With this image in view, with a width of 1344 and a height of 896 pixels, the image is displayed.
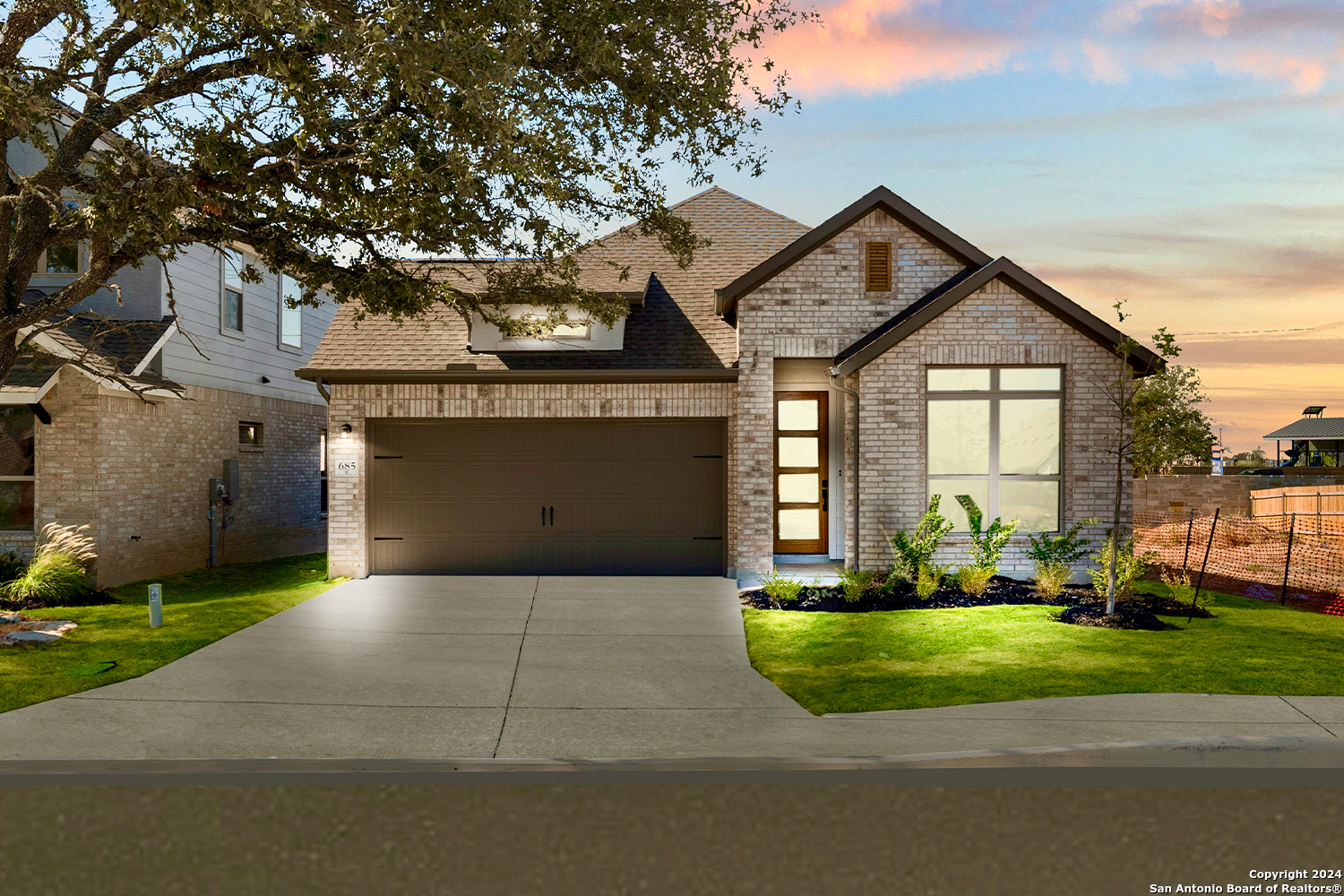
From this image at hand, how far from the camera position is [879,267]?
1436cm

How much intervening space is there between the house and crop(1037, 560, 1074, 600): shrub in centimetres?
1141

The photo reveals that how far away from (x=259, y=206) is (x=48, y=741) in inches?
248

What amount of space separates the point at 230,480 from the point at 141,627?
24.8 ft

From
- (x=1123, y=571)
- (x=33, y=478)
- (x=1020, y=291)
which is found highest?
(x=1020, y=291)

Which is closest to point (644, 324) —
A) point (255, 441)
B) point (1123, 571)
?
point (1123, 571)

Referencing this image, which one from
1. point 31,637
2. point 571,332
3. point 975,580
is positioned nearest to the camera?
point 31,637

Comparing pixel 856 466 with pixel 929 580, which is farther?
pixel 856 466

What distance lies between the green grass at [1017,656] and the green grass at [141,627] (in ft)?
20.5

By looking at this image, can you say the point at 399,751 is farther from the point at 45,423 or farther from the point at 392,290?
the point at 45,423

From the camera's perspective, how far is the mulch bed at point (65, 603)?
12.9 meters

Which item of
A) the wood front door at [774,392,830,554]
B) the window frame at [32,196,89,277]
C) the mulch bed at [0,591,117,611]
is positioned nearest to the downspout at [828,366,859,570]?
the wood front door at [774,392,830,554]

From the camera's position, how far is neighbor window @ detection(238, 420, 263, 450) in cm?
1931

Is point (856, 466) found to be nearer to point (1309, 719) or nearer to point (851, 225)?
point (851, 225)

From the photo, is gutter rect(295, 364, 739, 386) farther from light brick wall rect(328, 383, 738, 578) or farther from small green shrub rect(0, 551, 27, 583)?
small green shrub rect(0, 551, 27, 583)
